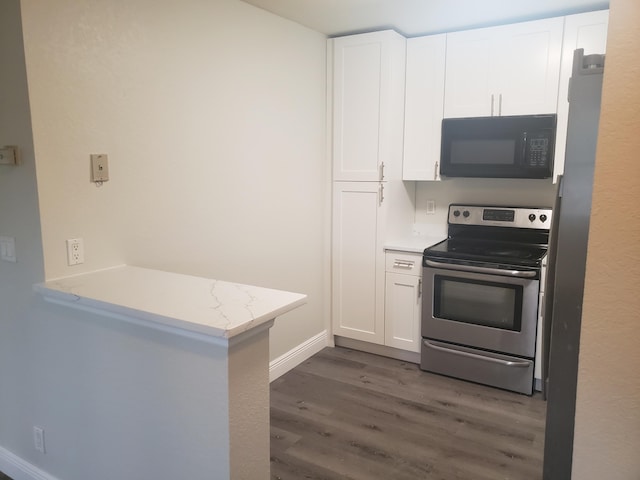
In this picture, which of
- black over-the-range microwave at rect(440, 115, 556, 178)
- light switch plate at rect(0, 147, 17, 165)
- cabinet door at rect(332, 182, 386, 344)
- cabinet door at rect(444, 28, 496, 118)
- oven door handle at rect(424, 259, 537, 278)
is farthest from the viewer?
cabinet door at rect(332, 182, 386, 344)

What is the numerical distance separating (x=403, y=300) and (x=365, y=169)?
1.03 m

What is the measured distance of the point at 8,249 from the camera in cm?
196

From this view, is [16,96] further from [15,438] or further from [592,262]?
[592,262]

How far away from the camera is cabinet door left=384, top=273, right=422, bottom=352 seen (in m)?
3.46

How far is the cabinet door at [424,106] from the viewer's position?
342cm

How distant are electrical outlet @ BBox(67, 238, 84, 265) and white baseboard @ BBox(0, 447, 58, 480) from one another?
3.14ft

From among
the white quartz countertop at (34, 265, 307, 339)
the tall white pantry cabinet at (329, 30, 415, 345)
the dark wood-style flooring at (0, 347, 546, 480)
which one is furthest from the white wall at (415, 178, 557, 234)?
the white quartz countertop at (34, 265, 307, 339)

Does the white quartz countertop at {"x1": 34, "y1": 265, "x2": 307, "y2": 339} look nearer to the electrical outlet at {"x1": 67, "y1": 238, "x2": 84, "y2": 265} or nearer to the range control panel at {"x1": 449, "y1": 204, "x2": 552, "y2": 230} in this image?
the electrical outlet at {"x1": 67, "y1": 238, "x2": 84, "y2": 265}

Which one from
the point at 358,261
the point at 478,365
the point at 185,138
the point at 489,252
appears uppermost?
the point at 185,138

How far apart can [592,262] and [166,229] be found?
6.32 ft

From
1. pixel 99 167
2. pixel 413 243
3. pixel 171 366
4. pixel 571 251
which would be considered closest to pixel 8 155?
pixel 99 167

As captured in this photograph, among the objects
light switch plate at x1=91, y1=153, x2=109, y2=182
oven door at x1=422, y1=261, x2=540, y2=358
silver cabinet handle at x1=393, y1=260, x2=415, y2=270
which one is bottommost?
oven door at x1=422, y1=261, x2=540, y2=358

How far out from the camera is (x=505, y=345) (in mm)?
3074

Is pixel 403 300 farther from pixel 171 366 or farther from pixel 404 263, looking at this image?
pixel 171 366
